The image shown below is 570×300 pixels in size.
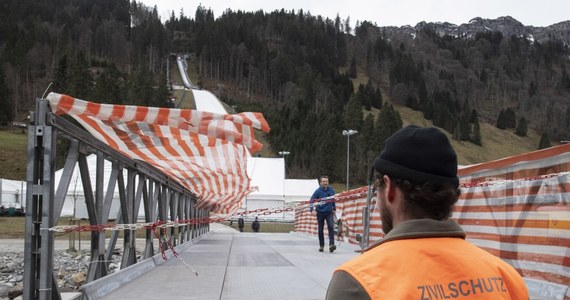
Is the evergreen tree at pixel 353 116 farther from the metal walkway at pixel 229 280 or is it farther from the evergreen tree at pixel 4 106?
the metal walkway at pixel 229 280

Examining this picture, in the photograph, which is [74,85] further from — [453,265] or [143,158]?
[453,265]

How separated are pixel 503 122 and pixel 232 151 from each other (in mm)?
171150

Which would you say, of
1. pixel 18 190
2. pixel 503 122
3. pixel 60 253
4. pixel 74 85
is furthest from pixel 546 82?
pixel 60 253

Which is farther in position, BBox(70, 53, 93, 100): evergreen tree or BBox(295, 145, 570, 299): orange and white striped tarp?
BBox(70, 53, 93, 100): evergreen tree

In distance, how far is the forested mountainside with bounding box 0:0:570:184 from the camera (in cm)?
11219

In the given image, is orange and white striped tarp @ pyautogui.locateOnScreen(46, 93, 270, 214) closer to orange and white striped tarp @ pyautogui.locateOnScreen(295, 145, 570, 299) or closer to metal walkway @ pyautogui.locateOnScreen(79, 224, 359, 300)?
metal walkway @ pyautogui.locateOnScreen(79, 224, 359, 300)

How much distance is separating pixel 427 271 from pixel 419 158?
0.32m

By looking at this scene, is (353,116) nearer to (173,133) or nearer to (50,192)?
(173,133)

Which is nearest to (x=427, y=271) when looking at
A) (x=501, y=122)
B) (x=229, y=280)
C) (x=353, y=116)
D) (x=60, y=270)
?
(x=229, y=280)

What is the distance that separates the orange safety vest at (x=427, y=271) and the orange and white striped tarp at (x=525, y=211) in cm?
398

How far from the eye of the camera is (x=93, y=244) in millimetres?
5652

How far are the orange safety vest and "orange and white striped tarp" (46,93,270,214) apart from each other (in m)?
4.08

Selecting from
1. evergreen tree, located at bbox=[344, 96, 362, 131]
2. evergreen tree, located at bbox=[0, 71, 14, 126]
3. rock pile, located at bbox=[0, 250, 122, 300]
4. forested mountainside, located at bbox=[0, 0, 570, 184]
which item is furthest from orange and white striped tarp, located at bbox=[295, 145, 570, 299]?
evergreen tree, located at bbox=[344, 96, 362, 131]

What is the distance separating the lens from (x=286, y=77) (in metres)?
166
